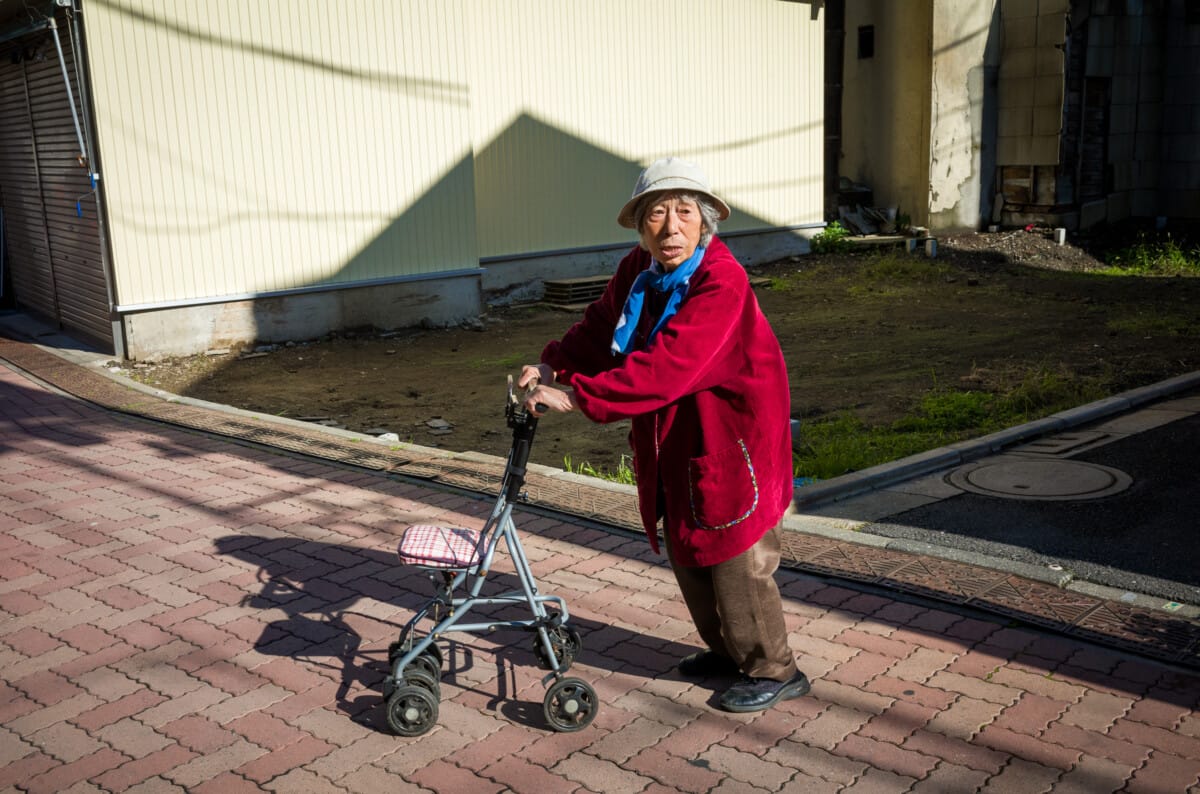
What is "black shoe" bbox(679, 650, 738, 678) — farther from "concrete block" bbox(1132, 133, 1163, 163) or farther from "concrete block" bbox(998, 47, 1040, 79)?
"concrete block" bbox(1132, 133, 1163, 163)

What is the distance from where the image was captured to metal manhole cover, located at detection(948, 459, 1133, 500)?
6555 mm

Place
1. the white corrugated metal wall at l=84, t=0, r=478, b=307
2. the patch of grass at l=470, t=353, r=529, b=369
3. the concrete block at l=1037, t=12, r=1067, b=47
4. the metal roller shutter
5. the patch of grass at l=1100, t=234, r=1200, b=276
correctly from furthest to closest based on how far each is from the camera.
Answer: the concrete block at l=1037, t=12, r=1067, b=47 → the patch of grass at l=1100, t=234, r=1200, b=276 → the metal roller shutter → the patch of grass at l=470, t=353, r=529, b=369 → the white corrugated metal wall at l=84, t=0, r=478, b=307

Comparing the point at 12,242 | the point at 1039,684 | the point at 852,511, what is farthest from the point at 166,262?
the point at 1039,684

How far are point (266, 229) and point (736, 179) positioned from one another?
838 cm

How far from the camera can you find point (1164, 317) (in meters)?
12.8

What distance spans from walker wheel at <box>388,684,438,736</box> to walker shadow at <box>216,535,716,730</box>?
18cm

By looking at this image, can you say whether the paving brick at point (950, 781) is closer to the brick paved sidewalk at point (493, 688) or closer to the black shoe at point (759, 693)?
the brick paved sidewalk at point (493, 688)

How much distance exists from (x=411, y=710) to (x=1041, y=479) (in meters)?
4.58

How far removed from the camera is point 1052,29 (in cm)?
1909

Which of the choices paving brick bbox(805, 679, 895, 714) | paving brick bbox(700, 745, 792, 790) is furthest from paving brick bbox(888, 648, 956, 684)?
paving brick bbox(700, 745, 792, 790)

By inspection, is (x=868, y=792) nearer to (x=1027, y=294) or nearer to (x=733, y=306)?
(x=733, y=306)

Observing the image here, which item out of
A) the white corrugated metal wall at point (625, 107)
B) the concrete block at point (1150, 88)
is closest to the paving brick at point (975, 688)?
the white corrugated metal wall at point (625, 107)

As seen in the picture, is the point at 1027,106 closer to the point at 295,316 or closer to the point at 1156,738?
the point at 295,316

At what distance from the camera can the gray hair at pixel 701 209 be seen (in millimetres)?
3768
